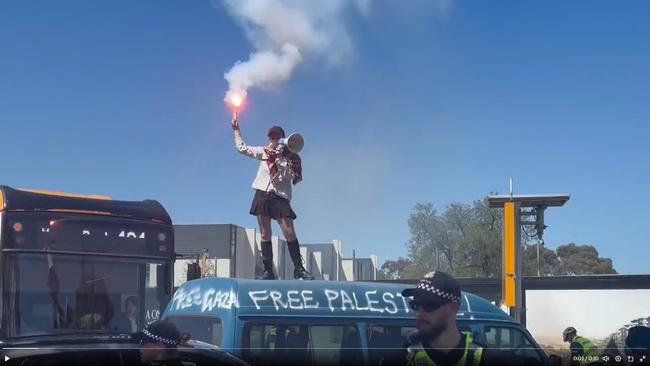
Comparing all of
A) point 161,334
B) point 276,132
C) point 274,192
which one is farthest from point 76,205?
point 276,132

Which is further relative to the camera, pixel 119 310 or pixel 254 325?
pixel 119 310

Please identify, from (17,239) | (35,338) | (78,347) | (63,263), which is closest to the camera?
(78,347)

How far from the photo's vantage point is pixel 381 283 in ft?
12.3

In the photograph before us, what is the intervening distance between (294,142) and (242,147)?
233mm

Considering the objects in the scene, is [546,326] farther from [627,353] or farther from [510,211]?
[510,211]

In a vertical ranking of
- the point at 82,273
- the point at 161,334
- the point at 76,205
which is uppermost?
the point at 76,205

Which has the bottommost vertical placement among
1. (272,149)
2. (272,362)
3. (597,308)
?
(272,362)

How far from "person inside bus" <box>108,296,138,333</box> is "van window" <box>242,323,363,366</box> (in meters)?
0.57

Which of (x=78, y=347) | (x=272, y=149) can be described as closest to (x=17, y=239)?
(x=78, y=347)

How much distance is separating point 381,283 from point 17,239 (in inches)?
76.2

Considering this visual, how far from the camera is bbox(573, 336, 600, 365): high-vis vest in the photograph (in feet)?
12.1

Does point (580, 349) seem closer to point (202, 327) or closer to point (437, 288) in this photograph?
point (437, 288)

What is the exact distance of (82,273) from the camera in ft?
12.5

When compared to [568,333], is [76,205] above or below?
above
